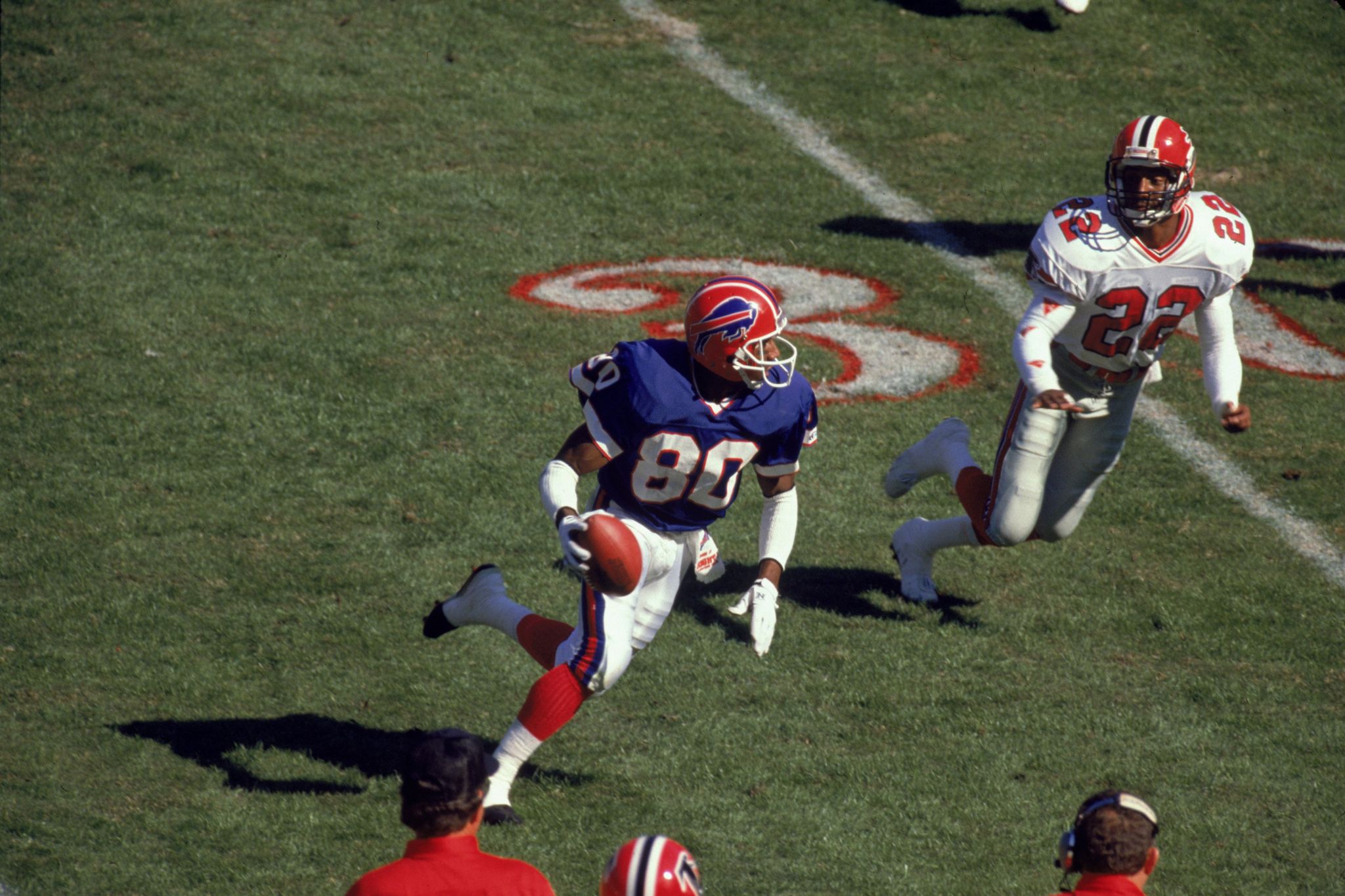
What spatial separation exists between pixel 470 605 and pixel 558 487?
3.19 feet

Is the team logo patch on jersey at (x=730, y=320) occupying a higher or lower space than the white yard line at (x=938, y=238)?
higher

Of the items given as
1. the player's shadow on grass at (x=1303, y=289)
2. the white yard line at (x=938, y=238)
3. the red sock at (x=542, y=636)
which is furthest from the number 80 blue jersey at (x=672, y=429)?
the player's shadow on grass at (x=1303, y=289)

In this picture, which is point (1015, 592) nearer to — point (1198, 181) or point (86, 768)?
point (86, 768)

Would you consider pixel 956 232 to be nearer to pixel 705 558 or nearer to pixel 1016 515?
pixel 1016 515

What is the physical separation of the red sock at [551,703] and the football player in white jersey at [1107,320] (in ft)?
6.36

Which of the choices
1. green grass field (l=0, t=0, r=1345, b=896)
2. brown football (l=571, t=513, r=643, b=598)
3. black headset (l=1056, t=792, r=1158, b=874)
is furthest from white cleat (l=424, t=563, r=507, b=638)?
black headset (l=1056, t=792, r=1158, b=874)

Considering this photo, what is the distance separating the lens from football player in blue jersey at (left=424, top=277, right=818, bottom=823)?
4.77m

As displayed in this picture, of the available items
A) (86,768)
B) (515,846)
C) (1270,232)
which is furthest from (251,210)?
(1270,232)

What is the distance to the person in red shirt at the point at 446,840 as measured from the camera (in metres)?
3.08

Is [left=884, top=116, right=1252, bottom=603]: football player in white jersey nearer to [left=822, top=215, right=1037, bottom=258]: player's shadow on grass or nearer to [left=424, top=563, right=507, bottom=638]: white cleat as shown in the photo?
[left=424, top=563, right=507, bottom=638]: white cleat

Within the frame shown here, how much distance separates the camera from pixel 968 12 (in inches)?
547

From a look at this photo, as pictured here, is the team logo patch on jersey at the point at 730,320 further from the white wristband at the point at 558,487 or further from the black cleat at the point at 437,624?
the black cleat at the point at 437,624

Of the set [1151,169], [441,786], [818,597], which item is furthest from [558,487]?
[1151,169]

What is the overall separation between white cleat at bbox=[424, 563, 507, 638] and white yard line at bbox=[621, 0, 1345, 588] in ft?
12.6
